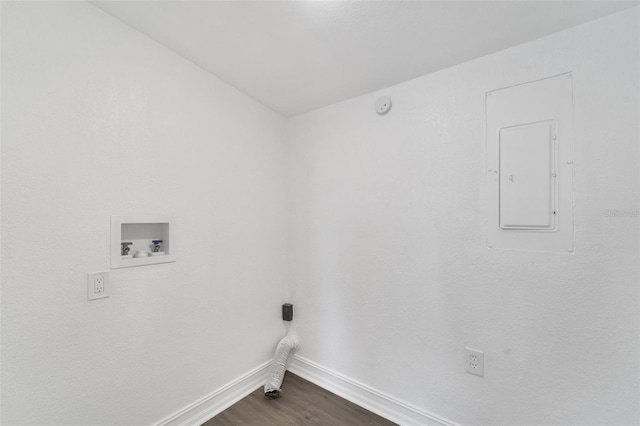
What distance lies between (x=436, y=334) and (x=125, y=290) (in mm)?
1773

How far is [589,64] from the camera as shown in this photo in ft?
4.17

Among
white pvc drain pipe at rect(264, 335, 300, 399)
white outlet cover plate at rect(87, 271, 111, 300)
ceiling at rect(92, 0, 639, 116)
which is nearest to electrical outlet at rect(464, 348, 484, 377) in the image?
white pvc drain pipe at rect(264, 335, 300, 399)

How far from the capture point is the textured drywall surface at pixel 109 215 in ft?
3.52

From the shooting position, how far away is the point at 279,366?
2.11 meters

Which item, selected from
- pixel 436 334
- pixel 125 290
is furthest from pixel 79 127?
pixel 436 334

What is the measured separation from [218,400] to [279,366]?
19.1 inches

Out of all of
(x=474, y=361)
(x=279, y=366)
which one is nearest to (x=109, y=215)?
(x=279, y=366)

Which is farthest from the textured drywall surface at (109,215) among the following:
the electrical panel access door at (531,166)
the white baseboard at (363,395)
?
the electrical panel access door at (531,166)

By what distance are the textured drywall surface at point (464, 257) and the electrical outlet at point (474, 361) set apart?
3 centimetres

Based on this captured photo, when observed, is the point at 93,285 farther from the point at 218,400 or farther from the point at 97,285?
the point at 218,400

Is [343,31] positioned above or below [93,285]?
above

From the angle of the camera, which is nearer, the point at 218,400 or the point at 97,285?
the point at 97,285

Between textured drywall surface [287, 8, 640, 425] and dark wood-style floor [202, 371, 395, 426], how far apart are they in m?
0.20

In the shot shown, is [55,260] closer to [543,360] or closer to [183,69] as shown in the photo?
[183,69]
